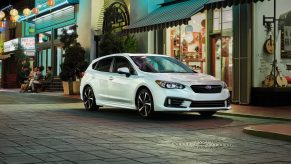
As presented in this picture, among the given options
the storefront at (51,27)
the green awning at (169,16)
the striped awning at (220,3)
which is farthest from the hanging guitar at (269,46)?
the storefront at (51,27)

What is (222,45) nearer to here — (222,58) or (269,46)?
(222,58)

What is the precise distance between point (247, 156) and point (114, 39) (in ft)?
56.6

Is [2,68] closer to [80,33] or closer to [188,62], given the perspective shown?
[80,33]

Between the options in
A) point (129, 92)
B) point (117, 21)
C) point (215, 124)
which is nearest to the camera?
point (215, 124)

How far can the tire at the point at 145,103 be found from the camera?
39.2ft

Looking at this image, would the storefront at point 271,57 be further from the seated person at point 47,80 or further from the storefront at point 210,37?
the seated person at point 47,80

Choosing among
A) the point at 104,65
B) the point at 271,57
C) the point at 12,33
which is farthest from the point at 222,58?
the point at 12,33

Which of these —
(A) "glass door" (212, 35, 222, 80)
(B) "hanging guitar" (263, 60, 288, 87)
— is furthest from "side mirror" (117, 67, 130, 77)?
(A) "glass door" (212, 35, 222, 80)

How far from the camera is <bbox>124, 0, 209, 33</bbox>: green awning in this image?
1745 cm

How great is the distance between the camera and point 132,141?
27.2 ft

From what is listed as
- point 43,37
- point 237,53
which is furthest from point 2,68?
point 237,53

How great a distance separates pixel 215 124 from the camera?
36.6ft

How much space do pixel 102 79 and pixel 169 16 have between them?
5.87 meters

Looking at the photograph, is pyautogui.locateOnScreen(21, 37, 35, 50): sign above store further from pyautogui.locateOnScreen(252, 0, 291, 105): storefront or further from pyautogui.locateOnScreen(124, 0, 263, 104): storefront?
pyautogui.locateOnScreen(252, 0, 291, 105): storefront
